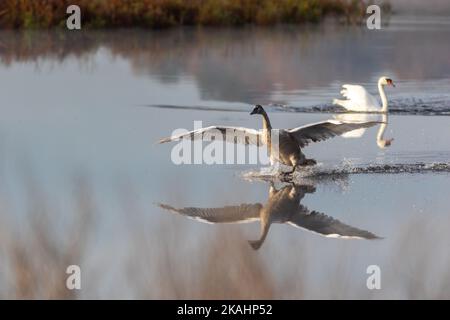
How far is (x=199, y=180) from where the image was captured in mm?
7992

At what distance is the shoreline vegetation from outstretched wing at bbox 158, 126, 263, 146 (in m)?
11.3

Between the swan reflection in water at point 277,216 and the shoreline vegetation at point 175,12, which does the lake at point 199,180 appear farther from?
the shoreline vegetation at point 175,12

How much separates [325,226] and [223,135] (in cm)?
198

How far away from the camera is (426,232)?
6105 mm

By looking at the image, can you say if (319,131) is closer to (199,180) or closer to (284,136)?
(284,136)

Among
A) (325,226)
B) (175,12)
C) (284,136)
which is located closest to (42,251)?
(325,226)

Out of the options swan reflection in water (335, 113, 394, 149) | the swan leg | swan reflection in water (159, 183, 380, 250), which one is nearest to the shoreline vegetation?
swan reflection in water (335, 113, 394, 149)

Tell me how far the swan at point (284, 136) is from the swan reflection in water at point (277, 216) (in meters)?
0.83

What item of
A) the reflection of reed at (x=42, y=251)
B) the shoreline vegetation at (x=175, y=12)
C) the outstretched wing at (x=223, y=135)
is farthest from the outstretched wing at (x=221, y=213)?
the shoreline vegetation at (x=175, y=12)

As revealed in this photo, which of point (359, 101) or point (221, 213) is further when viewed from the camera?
point (359, 101)

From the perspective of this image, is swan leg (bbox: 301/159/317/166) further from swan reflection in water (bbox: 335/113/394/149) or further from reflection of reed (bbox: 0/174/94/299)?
reflection of reed (bbox: 0/174/94/299)

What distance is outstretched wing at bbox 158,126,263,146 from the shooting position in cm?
833
